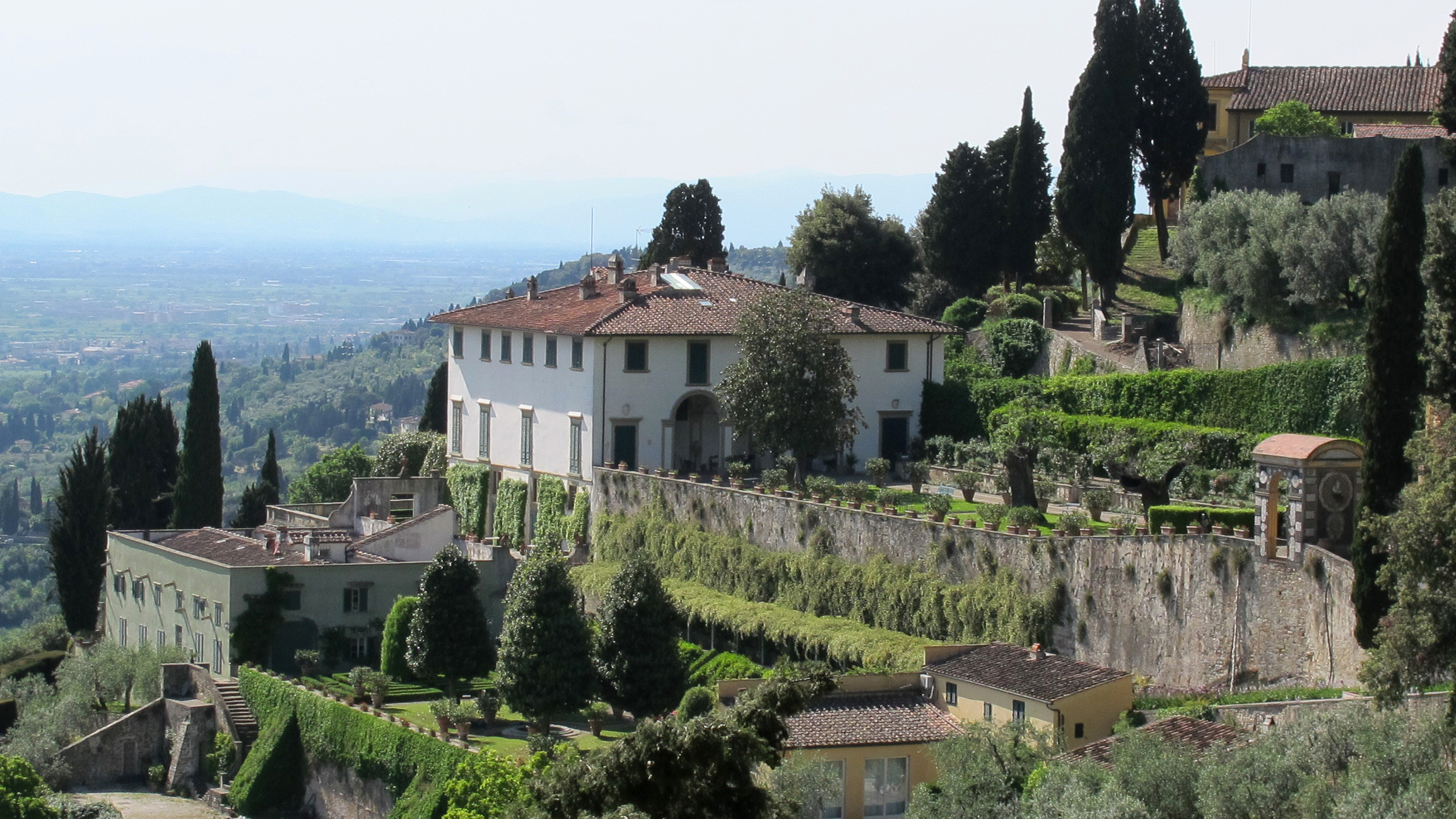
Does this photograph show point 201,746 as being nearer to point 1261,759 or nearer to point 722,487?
point 722,487

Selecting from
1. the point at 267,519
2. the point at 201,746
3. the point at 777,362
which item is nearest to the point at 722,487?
the point at 777,362

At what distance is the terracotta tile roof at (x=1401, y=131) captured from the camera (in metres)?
54.1

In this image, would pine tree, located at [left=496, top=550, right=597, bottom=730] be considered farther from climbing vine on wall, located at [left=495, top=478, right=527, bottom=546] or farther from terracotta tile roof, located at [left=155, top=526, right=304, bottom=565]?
climbing vine on wall, located at [left=495, top=478, right=527, bottom=546]

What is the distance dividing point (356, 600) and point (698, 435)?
9.24m

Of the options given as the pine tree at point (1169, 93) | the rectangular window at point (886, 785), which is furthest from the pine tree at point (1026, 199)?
the rectangular window at point (886, 785)

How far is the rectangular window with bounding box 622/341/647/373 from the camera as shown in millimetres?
48562

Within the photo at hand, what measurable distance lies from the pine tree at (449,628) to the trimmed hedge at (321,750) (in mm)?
2071

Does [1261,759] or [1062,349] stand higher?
[1062,349]

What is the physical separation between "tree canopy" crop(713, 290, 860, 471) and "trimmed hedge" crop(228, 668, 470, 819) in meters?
11.0

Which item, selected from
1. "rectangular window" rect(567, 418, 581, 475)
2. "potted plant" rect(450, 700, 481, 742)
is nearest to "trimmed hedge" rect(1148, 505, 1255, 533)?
"potted plant" rect(450, 700, 481, 742)

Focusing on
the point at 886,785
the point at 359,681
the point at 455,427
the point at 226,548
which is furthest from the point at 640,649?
the point at 455,427

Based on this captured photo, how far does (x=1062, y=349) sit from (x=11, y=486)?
458 feet

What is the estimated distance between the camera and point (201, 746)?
46000mm

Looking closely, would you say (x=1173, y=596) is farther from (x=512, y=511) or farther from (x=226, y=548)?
(x=226, y=548)
